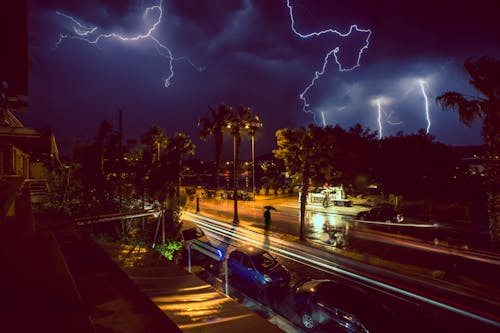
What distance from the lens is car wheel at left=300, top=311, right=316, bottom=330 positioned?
8438mm

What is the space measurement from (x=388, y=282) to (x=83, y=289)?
38.4ft

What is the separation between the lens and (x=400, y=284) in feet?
36.4

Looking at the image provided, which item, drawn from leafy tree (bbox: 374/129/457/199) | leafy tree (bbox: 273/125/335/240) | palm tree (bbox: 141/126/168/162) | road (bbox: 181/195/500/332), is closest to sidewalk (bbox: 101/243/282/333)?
road (bbox: 181/195/500/332)

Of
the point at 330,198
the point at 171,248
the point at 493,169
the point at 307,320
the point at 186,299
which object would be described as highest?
the point at 493,169

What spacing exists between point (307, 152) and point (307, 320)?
10.4 m

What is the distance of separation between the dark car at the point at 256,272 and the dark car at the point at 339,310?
187cm


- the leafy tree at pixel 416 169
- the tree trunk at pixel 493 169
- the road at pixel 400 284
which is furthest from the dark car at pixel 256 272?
the leafy tree at pixel 416 169

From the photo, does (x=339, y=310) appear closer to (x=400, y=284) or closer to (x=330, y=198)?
(x=400, y=284)

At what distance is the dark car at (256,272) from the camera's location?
433 inches

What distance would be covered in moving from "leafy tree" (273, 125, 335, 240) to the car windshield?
6.40m

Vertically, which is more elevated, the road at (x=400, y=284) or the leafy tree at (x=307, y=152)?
the leafy tree at (x=307, y=152)

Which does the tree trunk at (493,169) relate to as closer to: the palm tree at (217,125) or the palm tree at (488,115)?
the palm tree at (488,115)

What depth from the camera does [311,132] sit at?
664 inches

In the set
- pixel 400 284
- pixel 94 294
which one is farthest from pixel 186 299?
pixel 400 284
